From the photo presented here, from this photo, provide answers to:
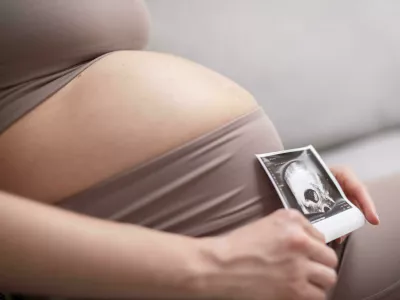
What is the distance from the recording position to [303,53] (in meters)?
1.33

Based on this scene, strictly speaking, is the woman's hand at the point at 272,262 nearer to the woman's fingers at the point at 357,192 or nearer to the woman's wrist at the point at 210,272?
the woman's wrist at the point at 210,272

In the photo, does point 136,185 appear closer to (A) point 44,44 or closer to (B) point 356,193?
(A) point 44,44

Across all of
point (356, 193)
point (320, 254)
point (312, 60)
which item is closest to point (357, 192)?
point (356, 193)

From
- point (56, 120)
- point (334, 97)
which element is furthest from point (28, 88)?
point (334, 97)

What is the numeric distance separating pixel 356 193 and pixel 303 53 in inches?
18.2

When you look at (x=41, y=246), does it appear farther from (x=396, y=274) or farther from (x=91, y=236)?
(x=396, y=274)

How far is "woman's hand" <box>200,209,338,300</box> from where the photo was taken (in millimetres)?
712

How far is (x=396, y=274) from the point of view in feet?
3.08

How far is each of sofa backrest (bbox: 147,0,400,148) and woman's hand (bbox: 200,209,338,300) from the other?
550 mm

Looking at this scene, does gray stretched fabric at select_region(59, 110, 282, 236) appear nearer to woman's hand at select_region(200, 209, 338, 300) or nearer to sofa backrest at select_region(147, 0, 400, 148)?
woman's hand at select_region(200, 209, 338, 300)

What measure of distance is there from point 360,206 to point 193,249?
344 millimetres

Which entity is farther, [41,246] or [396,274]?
[396,274]

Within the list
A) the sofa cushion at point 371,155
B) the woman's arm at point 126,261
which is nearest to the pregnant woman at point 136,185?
the woman's arm at point 126,261

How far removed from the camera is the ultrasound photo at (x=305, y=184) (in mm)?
868
